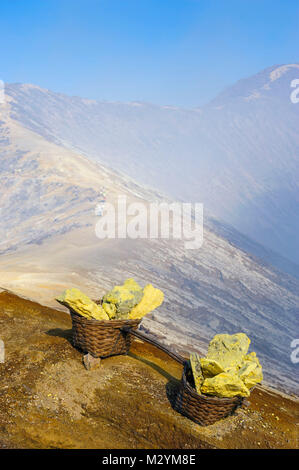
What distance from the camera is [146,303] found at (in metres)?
6.08

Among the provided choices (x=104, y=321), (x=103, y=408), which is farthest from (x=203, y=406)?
(x=104, y=321)

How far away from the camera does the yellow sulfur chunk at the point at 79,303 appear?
A: 5434 millimetres

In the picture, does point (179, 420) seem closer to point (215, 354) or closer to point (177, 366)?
point (215, 354)

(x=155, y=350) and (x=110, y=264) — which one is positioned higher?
(x=155, y=350)

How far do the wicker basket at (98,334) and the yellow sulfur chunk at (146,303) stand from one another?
0.54 ft

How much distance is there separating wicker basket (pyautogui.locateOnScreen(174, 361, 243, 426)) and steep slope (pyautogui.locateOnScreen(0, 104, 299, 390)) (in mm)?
10958

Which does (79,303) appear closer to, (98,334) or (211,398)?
(98,334)

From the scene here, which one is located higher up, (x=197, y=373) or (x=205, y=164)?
(x=205, y=164)

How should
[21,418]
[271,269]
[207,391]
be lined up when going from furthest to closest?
[271,269] → [207,391] → [21,418]

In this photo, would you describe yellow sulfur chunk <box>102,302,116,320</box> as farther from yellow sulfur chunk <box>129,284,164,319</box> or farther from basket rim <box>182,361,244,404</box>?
basket rim <box>182,361,244,404</box>

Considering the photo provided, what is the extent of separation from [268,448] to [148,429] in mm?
1426

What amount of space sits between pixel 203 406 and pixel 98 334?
6.07 ft

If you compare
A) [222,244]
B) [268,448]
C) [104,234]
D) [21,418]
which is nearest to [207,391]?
[268,448]
